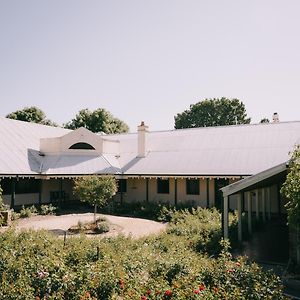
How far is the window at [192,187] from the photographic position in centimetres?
2423

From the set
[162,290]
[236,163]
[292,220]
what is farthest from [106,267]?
[236,163]

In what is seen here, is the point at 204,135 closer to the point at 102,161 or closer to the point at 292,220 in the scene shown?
the point at 102,161

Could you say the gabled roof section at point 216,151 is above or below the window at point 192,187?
above

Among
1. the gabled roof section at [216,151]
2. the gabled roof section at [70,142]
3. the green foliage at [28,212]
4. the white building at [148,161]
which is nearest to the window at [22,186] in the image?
the white building at [148,161]

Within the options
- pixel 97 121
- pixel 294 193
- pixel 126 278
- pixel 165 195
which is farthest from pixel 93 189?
pixel 97 121

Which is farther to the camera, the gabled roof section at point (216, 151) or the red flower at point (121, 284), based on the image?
the gabled roof section at point (216, 151)

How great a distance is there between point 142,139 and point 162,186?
4418mm

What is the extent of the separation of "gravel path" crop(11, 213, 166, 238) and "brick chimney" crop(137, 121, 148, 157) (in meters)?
6.99

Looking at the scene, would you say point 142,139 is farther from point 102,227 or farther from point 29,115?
point 29,115

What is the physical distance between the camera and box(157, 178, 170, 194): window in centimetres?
2541

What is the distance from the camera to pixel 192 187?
80.3 feet

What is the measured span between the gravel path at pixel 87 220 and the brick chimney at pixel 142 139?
275 inches

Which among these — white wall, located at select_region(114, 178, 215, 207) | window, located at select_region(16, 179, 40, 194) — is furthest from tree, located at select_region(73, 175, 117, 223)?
window, located at select_region(16, 179, 40, 194)

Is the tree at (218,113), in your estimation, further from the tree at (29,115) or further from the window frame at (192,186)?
the window frame at (192,186)
